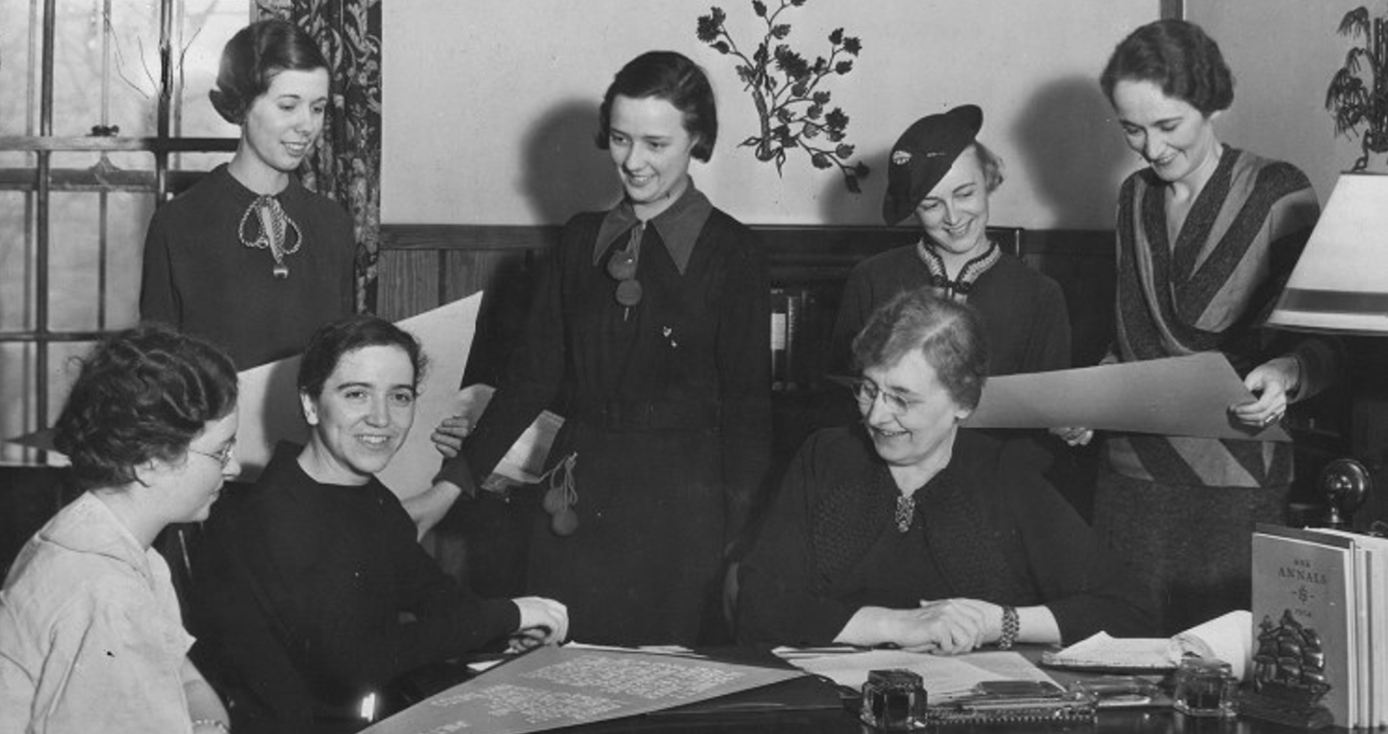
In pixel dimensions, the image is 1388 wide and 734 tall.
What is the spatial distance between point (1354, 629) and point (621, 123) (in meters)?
1.63

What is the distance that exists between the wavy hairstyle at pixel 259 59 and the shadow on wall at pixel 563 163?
4.26ft

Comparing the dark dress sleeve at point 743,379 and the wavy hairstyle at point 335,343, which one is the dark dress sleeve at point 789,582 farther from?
the wavy hairstyle at point 335,343

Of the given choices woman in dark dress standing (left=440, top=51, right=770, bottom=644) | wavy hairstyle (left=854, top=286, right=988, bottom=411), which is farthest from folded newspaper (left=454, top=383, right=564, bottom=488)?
wavy hairstyle (left=854, top=286, right=988, bottom=411)

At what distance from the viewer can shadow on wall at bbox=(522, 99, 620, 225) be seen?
178 inches

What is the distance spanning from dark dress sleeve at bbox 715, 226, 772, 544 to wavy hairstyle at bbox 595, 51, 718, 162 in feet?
0.81

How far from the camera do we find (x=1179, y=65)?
123 inches

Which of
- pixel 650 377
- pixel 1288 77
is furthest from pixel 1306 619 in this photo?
pixel 1288 77

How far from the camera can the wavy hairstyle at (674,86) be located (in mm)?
3271

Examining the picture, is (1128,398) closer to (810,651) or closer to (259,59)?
(810,651)

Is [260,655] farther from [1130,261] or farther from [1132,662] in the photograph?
[1130,261]

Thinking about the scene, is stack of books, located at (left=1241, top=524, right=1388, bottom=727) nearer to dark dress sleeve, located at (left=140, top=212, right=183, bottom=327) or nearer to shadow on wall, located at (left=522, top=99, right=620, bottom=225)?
dark dress sleeve, located at (left=140, top=212, right=183, bottom=327)

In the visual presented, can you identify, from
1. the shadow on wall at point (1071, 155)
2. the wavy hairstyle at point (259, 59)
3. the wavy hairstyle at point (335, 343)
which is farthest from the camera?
the shadow on wall at point (1071, 155)

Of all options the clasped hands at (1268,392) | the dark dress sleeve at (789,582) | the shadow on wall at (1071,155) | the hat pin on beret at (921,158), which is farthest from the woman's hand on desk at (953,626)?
the shadow on wall at (1071,155)

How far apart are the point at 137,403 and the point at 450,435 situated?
116 cm
